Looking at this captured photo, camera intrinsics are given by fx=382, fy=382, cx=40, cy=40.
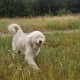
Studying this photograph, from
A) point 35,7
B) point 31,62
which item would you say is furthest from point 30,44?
point 35,7

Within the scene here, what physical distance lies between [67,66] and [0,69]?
122 cm

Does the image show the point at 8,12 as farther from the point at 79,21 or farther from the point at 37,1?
the point at 79,21

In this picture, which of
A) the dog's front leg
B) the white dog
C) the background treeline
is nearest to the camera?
the dog's front leg

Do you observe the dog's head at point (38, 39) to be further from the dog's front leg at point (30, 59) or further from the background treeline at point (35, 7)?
the background treeline at point (35, 7)

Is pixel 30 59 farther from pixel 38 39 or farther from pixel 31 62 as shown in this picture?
pixel 38 39

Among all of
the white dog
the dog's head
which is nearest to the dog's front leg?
the white dog

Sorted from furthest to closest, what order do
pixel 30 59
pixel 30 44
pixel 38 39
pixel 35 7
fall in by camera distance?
pixel 35 7
pixel 30 44
pixel 30 59
pixel 38 39

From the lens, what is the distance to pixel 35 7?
50969 millimetres

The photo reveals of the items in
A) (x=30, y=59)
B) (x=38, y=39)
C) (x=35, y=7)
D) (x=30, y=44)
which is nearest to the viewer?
(x=38, y=39)

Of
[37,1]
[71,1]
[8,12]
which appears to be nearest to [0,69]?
[8,12]

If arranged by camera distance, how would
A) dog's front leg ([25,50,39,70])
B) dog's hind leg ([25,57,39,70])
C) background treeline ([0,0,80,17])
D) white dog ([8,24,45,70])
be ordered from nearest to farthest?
1. dog's hind leg ([25,57,39,70])
2. dog's front leg ([25,50,39,70])
3. white dog ([8,24,45,70])
4. background treeline ([0,0,80,17])

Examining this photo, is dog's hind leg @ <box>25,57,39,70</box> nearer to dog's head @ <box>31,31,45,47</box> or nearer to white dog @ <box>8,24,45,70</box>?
white dog @ <box>8,24,45,70</box>

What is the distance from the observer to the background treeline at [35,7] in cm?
4709

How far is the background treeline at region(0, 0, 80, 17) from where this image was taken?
47.1 m
